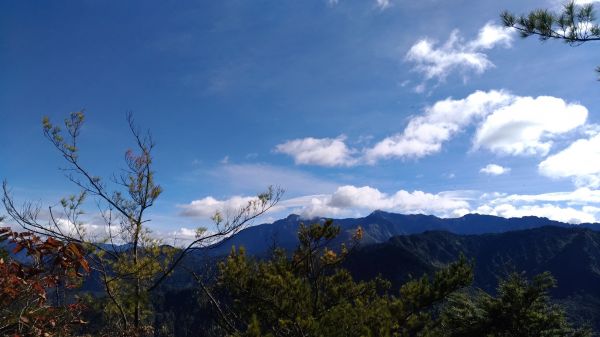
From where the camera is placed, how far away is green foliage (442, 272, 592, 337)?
18.1 m

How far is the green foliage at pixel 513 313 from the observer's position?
18.1 metres

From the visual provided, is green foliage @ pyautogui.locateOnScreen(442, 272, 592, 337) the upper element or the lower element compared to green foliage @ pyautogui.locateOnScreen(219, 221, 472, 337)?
lower

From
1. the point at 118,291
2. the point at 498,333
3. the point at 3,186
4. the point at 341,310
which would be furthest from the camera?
the point at 498,333

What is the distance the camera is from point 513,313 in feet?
Answer: 61.0

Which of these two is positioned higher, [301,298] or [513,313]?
[301,298]

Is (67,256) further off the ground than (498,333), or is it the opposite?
(67,256)

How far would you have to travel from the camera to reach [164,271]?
12.7 metres

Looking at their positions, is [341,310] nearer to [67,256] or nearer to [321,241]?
[321,241]

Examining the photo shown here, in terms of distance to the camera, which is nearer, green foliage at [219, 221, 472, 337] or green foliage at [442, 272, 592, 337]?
green foliage at [219, 221, 472, 337]

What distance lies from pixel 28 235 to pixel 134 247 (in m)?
8.94

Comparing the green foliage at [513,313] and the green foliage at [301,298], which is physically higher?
the green foliage at [301,298]

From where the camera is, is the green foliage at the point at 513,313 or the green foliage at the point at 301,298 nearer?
the green foliage at the point at 301,298

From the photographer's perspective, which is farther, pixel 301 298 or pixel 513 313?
pixel 513 313

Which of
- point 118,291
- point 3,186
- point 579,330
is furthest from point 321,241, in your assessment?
point 579,330
